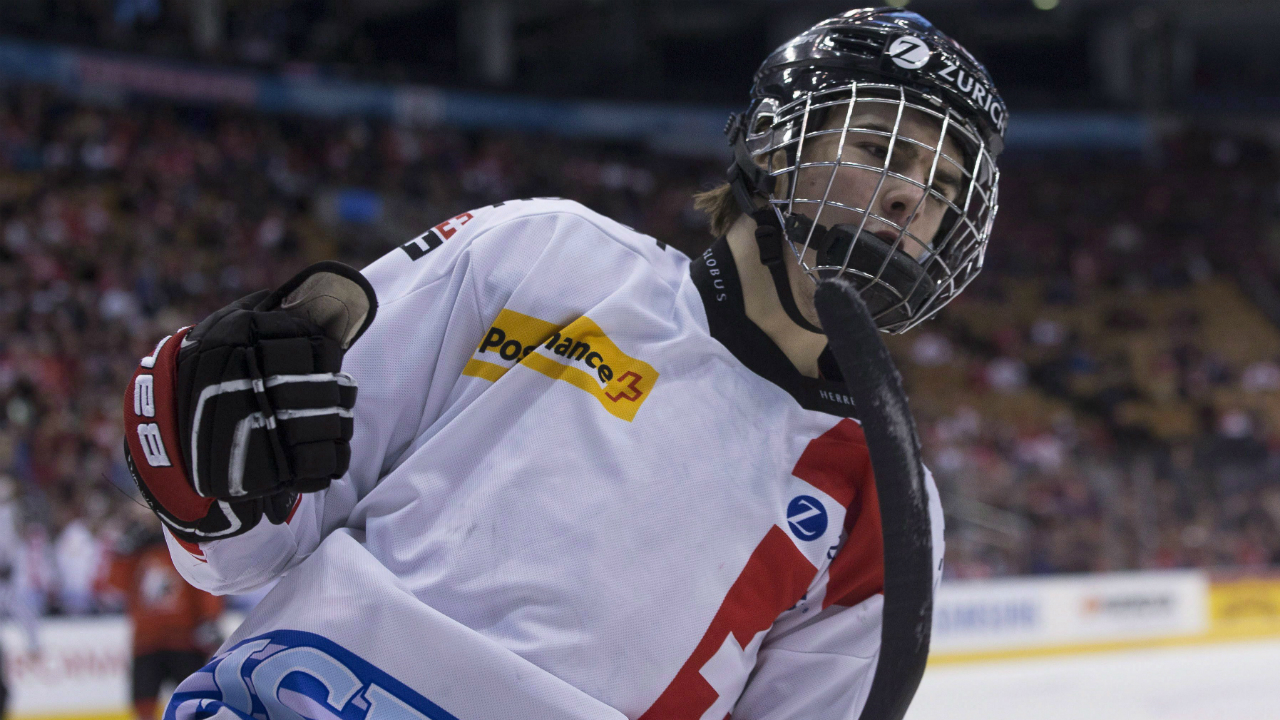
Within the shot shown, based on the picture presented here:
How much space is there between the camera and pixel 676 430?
1142 millimetres

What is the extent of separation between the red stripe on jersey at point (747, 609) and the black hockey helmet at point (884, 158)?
25 cm

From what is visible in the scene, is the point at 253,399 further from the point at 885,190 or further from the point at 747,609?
the point at 885,190

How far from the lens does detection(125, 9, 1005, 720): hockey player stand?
3.24ft

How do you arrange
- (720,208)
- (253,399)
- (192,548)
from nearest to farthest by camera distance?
1. (253,399)
2. (192,548)
3. (720,208)

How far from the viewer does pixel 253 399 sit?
948mm

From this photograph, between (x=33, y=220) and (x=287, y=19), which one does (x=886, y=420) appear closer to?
(x=33, y=220)

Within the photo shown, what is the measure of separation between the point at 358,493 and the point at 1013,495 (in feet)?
23.6

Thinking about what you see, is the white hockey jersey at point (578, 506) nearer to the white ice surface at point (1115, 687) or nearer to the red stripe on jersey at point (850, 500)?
the red stripe on jersey at point (850, 500)

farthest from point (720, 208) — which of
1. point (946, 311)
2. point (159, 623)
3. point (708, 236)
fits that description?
point (946, 311)

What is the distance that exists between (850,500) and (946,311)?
33.3ft

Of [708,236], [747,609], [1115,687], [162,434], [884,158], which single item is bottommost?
[1115,687]

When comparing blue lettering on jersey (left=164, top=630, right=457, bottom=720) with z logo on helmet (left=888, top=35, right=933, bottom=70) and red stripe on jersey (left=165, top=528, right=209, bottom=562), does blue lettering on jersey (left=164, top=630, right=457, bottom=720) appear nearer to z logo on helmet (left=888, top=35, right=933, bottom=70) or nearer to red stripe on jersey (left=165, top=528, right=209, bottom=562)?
red stripe on jersey (left=165, top=528, right=209, bottom=562)

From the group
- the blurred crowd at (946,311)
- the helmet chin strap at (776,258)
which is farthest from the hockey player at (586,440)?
the blurred crowd at (946,311)

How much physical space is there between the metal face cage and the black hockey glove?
1.56 ft
